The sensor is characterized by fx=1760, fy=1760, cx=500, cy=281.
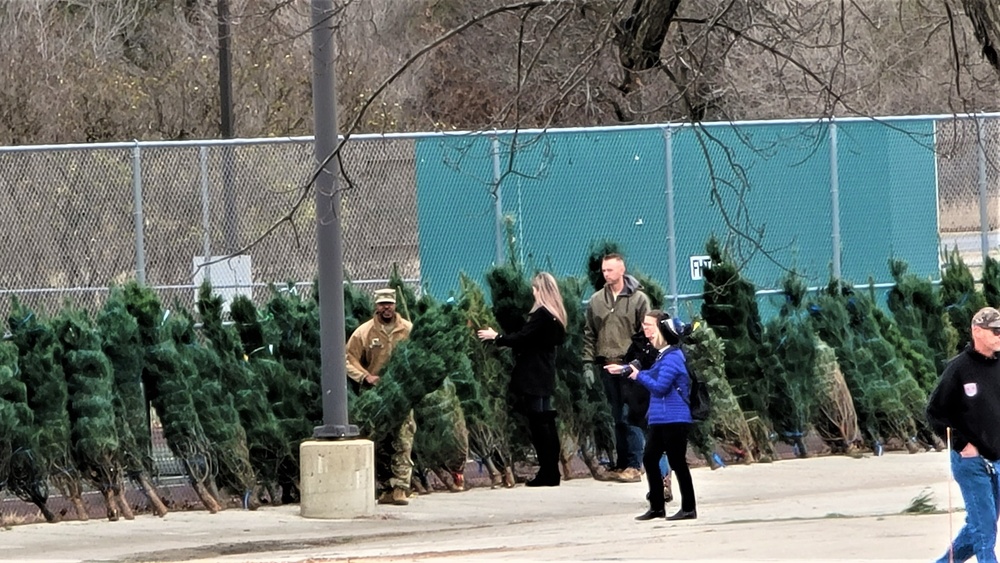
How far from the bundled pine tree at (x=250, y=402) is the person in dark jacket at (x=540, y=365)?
1.85m

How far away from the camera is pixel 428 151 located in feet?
56.1

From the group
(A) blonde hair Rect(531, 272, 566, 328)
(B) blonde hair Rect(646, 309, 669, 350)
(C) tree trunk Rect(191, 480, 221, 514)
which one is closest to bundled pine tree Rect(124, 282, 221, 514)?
(C) tree trunk Rect(191, 480, 221, 514)

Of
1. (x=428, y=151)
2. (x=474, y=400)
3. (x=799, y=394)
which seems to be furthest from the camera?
(x=428, y=151)

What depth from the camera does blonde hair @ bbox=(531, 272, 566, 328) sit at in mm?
13907

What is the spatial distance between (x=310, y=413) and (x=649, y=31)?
4.73m

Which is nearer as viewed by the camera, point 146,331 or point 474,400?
point 146,331

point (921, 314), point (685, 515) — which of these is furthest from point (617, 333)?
point (921, 314)

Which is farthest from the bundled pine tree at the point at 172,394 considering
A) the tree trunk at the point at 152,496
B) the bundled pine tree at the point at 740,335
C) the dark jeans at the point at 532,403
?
the bundled pine tree at the point at 740,335

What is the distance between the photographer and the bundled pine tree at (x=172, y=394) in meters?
12.7

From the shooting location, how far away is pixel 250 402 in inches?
516

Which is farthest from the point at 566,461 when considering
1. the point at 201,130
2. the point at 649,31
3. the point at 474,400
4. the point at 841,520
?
the point at 201,130

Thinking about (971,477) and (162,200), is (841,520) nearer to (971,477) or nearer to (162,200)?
(971,477)

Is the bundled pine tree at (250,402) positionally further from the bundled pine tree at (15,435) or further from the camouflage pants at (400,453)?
the bundled pine tree at (15,435)

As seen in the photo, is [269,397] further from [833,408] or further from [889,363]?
[889,363]
